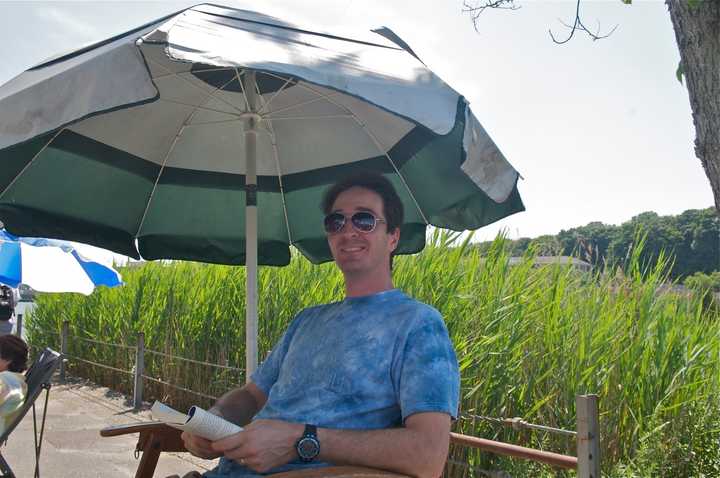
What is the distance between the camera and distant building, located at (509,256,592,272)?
16.7ft

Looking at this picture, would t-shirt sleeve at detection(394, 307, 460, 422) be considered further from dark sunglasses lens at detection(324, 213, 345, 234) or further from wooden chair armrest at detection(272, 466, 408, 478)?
dark sunglasses lens at detection(324, 213, 345, 234)

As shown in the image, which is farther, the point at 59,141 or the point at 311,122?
the point at 311,122

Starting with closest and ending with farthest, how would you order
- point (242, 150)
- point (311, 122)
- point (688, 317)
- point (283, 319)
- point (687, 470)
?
point (311, 122), point (242, 150), point (687, 470), point (688, 317), point (283, 319)

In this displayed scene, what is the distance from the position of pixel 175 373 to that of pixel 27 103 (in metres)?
6.07

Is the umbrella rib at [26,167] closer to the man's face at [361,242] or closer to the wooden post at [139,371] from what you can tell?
the man's face at [361,242]

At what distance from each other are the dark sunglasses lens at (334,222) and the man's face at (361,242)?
1 centimetres

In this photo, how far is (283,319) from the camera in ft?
20.3

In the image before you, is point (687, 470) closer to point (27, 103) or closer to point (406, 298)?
point (406, 298)

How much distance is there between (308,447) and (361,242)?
29.1 inches

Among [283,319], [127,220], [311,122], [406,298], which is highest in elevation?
[311,122]

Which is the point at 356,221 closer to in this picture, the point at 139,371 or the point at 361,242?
the point at 361,242

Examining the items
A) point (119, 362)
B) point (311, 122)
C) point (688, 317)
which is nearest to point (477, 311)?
point (688, 317)

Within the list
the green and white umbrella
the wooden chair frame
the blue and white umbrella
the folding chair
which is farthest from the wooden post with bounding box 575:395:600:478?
the blue and white umbrella

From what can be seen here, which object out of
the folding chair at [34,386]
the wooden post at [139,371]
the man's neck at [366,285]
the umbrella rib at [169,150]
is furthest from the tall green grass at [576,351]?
the wooden post at [139,371]
